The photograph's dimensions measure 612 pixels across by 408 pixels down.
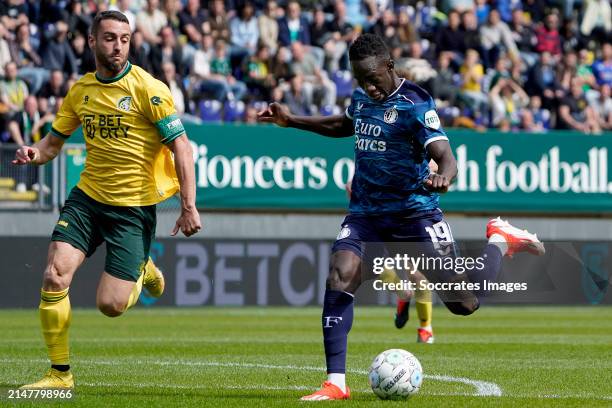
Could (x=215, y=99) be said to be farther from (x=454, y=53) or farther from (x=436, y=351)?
(x=436, y=351)

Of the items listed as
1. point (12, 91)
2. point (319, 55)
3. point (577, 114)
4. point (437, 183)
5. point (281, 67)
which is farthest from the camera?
point (577, 114)

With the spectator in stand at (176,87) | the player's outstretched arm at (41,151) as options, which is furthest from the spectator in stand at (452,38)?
the player's outstretched arm at (41,151)

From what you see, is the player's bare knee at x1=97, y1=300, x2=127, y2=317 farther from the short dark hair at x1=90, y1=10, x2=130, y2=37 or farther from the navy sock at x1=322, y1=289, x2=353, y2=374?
the short dark hair at x1=90, y1=10, x2=130, y2=37

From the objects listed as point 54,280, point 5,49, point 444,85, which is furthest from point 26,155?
point 444,85

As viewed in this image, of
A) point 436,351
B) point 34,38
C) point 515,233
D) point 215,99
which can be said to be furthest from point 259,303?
point 515,233

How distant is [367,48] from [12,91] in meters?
13.7

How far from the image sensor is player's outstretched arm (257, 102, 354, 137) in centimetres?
947

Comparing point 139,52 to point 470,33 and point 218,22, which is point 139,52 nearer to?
point 218,22

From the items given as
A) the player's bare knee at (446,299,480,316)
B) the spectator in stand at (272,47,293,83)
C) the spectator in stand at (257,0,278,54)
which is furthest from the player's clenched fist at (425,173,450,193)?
the spectator in stand at (257,0,278,54)

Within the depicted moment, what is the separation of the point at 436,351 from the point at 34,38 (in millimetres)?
12340

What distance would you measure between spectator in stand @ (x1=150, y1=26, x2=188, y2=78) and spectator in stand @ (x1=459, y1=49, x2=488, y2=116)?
227 inches

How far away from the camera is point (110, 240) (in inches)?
356

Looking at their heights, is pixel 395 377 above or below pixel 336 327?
below

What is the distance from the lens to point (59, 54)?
73.2 feet
